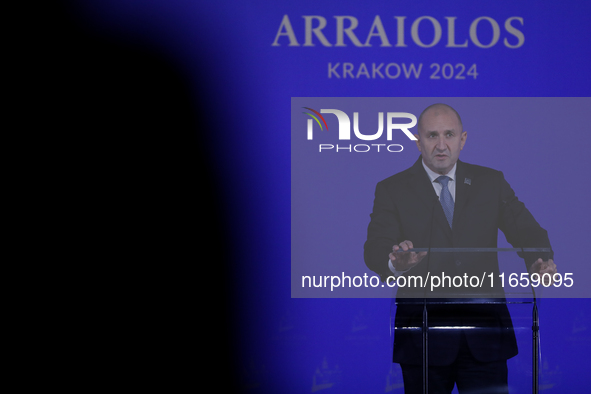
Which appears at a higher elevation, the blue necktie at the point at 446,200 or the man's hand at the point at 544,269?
the blue necktie at the point at 446,200

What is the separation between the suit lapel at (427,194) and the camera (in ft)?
9.89

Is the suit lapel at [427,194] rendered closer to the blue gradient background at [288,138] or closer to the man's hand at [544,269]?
the blue gradient background at [288,138]

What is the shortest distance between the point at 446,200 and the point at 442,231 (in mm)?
177

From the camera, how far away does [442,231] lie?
3.00 m

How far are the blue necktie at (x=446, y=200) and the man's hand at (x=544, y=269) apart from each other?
0.49m

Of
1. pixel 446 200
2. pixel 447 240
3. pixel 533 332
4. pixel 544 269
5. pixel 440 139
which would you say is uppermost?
pixel 440 139

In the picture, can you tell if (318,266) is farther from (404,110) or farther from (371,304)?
(404,110)

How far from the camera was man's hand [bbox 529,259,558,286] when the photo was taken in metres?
2.87

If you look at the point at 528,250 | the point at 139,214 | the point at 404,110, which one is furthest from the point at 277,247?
the point at 528,250

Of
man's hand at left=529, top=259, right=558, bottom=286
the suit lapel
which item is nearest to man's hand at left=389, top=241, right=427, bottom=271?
the suit lapel

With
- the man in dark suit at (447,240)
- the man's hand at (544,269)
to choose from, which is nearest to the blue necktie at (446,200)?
the man in dark suit at (447,240)

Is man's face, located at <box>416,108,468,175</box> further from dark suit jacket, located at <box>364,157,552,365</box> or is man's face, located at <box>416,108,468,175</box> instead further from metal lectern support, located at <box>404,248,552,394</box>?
metal lectern support, located at <box>404,248,552,394</box>

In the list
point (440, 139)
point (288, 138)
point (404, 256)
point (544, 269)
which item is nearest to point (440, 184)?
point (440, 139)

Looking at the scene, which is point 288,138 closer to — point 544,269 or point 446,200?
point 446,200
